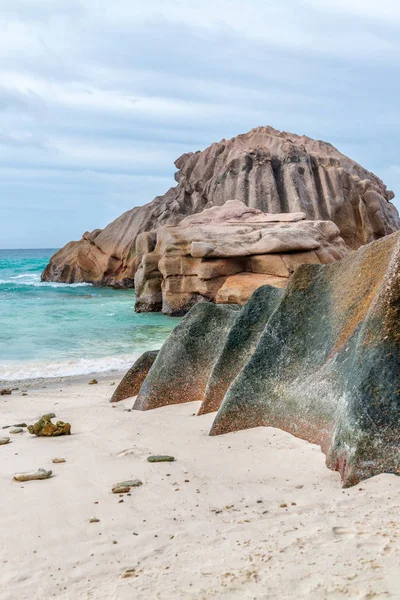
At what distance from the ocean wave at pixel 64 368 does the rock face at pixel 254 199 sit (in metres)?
20.3

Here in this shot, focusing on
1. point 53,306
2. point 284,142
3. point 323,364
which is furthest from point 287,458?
point 284,142

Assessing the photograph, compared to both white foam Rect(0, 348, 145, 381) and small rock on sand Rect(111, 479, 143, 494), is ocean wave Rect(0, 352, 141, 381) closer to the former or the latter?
white foam Rect(0, 348, 145, 381)

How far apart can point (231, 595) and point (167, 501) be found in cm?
116

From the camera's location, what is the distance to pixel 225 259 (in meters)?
21.1

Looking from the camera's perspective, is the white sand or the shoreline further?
the shoreline

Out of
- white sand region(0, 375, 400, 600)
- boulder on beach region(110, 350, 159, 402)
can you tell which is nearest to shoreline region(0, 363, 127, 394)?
boulder on beach region(110, 350, 159, 402)

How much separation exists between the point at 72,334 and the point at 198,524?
13.9 meters

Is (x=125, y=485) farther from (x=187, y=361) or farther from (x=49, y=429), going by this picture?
(x=187, y=361)

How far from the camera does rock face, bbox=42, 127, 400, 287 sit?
110ft

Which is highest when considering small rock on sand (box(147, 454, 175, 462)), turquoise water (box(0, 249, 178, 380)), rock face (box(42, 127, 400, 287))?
rock face (box(42, 127, 400, 287))

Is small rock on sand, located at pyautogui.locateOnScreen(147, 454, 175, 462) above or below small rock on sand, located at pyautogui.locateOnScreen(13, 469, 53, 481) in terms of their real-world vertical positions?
above

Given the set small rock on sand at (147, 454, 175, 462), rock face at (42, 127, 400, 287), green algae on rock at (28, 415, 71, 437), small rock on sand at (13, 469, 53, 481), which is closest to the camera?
small rock on sand at (13, 469, 53, 481)

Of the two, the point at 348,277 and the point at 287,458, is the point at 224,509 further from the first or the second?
the point at 348,277

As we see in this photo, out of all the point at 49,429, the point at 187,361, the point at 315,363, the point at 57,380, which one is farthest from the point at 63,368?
the point at 315,363
